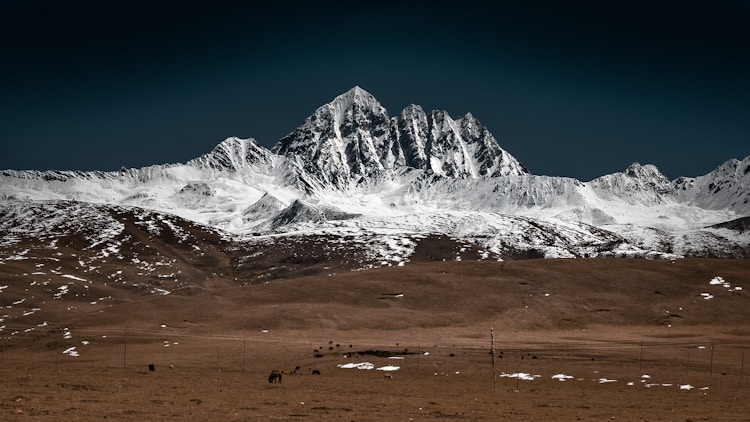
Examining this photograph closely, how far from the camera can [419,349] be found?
85.2 meters

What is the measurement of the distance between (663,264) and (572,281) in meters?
26.7

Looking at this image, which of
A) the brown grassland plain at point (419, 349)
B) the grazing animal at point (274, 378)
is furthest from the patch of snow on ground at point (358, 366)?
the grazing animal at point (274, 378)

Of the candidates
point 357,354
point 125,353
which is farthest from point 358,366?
point 125,353

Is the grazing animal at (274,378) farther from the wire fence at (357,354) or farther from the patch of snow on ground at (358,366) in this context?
the patch of snow on ground at (358,366)

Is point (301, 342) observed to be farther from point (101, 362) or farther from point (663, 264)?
point (663, 264)

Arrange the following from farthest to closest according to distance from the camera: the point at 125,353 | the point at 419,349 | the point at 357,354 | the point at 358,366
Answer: the point at 125,353 → the point at 419,349 → the point at 357,354 → the point at 358,366

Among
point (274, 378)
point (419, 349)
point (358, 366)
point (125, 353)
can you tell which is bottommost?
point (358, 366)

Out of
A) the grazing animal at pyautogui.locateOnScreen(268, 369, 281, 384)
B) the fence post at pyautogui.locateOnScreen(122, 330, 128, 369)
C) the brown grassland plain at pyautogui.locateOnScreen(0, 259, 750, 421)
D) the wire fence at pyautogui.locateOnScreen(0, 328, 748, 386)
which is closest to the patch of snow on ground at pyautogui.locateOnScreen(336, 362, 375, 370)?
the brown grassland plain at pyautogui.locateOnScreen(0, 259, 750, 421)

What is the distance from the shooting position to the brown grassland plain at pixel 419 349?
42125 millimetres

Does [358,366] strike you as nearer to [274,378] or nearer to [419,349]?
[419,349]

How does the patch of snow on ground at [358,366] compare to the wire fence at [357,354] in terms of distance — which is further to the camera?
the patch of snow on ground at [358,366]

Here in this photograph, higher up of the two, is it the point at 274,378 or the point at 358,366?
the point at 274,378

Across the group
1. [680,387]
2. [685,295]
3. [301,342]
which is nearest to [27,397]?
[680,387]

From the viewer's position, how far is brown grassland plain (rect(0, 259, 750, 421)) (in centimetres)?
4212
